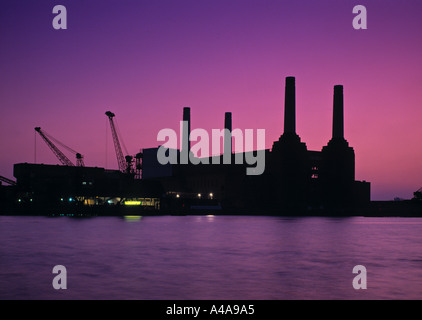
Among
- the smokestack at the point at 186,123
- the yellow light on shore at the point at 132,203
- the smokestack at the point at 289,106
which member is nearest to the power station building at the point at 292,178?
the smokestack at the point at 289,106

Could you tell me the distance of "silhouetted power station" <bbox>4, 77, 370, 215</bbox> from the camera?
458 ft

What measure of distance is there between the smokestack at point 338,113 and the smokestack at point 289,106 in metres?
12.0

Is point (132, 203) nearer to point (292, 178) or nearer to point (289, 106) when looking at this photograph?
point (292, 178)

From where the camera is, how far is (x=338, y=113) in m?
136

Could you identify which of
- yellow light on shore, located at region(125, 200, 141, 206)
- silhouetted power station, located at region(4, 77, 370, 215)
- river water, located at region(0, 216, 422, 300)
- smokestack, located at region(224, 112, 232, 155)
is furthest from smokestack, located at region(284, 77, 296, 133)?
river water, located at region(0, 216, 422, 300)

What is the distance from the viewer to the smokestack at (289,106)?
12756 cm

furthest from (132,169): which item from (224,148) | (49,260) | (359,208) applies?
(49,260)

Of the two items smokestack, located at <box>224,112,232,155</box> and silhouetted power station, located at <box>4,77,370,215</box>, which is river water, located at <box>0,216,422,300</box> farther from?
smokestack, located at <box>224,112,232,155</box>

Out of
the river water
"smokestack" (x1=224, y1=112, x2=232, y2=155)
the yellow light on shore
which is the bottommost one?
the yellow light on shore

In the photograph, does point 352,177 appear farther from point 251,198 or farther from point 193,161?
point 193,161

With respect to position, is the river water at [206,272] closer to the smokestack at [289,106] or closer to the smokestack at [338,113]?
the smokestack at [289,106]

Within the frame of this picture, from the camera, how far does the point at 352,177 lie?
5699 inches
